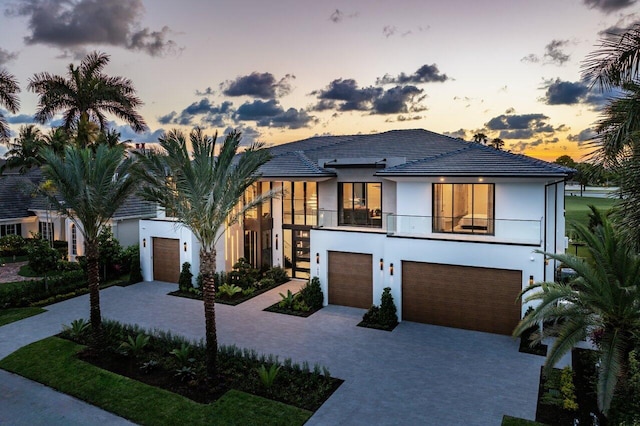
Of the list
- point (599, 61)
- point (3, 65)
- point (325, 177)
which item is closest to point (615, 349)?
point (599, 61)

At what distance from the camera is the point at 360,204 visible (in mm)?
20016

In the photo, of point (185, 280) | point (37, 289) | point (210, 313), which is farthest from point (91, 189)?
point (37, 289)

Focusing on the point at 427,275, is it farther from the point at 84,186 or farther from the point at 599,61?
the point at 84,186

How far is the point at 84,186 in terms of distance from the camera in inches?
531

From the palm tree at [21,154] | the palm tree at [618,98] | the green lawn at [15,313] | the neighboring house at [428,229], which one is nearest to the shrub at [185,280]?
the neighboring house at [428,229]

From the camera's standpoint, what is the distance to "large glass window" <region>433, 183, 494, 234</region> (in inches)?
635

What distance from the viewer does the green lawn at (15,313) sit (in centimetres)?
1696

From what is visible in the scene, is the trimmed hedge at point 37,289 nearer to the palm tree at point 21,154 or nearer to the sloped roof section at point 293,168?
the sloped roof section at point 293,168

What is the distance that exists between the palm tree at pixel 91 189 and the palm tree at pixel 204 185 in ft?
6.64

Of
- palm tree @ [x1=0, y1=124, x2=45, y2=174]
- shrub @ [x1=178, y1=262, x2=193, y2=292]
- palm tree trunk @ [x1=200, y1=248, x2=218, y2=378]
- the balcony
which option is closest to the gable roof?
the balcony

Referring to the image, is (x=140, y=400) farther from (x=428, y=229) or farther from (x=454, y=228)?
(x=454, y=228)

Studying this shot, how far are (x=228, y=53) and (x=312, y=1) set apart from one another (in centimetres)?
541

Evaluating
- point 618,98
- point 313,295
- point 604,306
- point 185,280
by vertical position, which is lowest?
point 313,295

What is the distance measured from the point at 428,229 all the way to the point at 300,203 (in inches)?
300
